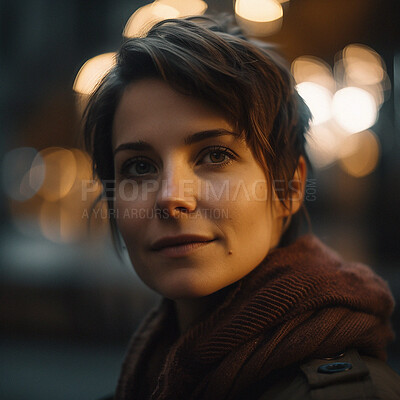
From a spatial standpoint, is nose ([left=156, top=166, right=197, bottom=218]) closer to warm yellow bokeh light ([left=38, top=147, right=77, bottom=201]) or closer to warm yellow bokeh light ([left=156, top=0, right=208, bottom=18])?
warm yellow bokeh light ([left=156, top=0, right=208, bottom=18])

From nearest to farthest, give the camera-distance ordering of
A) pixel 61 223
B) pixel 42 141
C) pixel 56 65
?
pixel 56 65
pixel 42 141
pixel 61 223

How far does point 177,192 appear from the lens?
41.7 inches

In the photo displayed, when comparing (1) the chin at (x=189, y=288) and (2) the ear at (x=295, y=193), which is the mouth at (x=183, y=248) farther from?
(2) the ear at (x=295, y=193)

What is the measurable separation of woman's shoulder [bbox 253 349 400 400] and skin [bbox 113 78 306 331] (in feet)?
0.98

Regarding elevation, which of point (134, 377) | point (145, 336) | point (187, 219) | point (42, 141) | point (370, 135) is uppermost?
point (42, 141)

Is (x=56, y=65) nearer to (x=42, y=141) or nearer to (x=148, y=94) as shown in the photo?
(x=42, y=141)

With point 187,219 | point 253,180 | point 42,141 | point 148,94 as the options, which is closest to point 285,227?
point 253,180

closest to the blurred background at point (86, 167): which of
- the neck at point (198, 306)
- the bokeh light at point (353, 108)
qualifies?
the bokeh light at point (353, 108)

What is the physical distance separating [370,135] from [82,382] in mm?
4187

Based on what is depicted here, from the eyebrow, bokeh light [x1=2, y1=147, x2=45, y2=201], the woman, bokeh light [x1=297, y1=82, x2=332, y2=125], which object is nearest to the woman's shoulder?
the woman

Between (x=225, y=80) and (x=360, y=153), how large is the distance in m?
4.20

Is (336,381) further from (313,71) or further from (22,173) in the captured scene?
(22,173)

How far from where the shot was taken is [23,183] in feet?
18.6

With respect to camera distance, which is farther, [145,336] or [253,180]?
[145,336]
